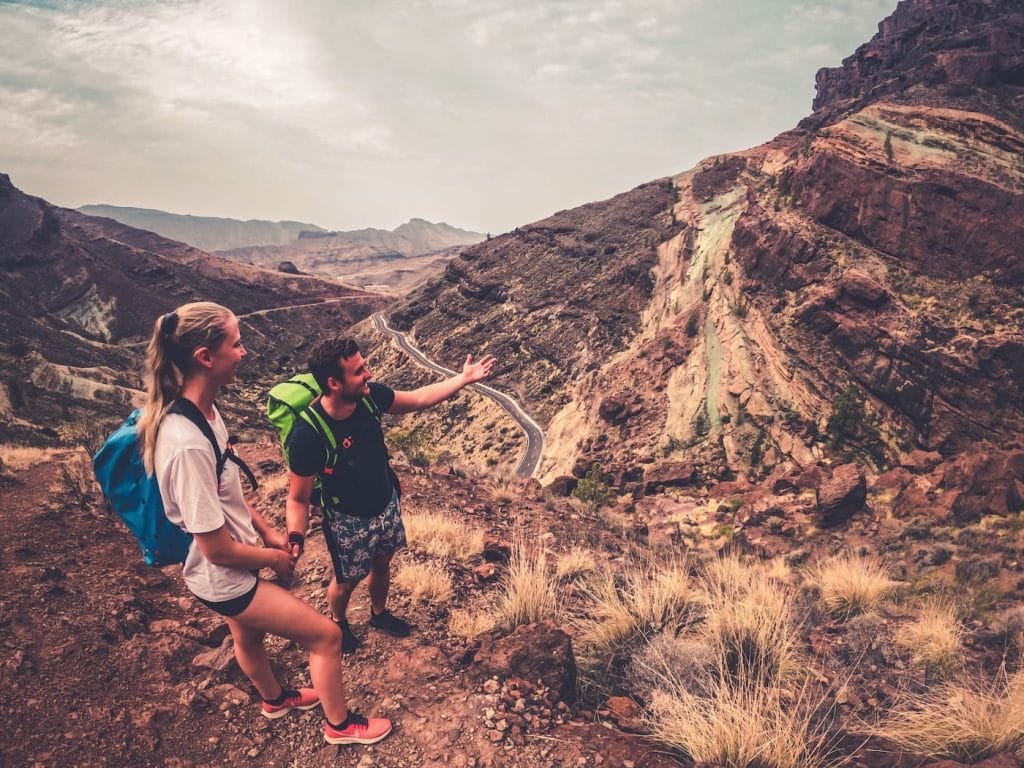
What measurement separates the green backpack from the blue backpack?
0.68m

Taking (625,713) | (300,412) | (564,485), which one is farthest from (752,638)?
(564,485)

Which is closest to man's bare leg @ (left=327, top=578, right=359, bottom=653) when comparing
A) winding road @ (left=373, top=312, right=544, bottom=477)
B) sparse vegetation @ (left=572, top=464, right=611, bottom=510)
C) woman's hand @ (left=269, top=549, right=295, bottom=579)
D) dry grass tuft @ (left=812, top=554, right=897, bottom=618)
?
woman's hand @ (left=269, top=549, right=295, bottom=579)

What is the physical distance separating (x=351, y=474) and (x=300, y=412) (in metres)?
0.52

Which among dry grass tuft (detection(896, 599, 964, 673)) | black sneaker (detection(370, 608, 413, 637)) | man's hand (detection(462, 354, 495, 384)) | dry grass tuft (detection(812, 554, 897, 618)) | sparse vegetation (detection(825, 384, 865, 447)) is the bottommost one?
sparse vegetation (detection(825, 384, 865, 447))

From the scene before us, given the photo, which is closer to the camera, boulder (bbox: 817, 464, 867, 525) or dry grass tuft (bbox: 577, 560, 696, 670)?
dry grass tuft (bbox: 577, 560, 696, 670)

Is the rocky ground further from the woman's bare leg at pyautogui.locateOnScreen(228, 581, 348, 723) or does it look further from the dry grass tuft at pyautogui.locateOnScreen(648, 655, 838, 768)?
the woman's bare leg at pyautogui.locateOnScreen(228, 581, 348, 723)

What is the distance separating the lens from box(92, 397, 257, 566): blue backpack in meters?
2.05

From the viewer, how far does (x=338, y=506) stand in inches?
124

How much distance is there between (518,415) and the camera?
3888 centimetres

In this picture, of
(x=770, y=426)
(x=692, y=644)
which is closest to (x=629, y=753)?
(x=692, y=644)

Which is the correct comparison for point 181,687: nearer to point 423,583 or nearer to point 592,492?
point 423,583

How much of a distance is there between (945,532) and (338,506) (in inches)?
484

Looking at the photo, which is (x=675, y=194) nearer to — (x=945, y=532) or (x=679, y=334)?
(x=679, y=334)

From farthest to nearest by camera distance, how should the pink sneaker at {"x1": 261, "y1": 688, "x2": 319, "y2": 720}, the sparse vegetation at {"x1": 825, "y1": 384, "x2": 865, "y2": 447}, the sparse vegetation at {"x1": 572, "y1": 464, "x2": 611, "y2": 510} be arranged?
1. the sparse vegetation at {"x1": 825, "y1": 384, "x2": 865, "y2": 447}
2. the sparse vegetation at {"x1": 572, "y1": 464, "x2": 611, "y2": 510}
3. the pink sneaker at {"x1": 261, "y1": 688, "x2": 319, "y2": 720}
